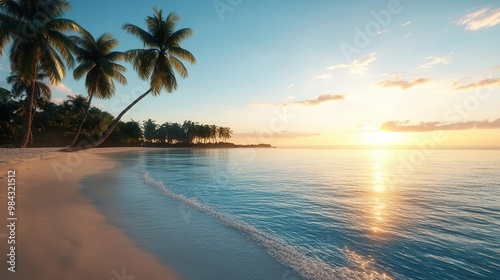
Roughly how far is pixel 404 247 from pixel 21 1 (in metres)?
26.0

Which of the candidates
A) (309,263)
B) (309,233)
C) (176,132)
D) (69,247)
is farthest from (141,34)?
(176,132)

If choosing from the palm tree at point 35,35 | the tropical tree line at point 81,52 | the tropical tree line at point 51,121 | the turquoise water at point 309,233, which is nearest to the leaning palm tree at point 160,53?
the tropical tree line at point 81,52

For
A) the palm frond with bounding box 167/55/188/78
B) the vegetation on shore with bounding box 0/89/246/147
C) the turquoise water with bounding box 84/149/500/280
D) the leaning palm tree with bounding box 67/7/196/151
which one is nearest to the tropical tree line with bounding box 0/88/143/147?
the vegetation on shore with bounding box 0/89/246/147

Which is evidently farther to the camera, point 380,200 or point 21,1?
point 21,1

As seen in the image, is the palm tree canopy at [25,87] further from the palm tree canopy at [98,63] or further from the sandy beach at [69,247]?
the sandy beach at [69,247]

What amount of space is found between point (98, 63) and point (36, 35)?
246 inches

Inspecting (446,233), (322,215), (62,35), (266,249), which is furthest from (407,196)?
(62,35)

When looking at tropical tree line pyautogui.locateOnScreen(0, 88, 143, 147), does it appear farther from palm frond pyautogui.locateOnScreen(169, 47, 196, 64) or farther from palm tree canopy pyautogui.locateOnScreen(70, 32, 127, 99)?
palm frond pyautogui.locateOnScreen(169, 47, 196, 64)

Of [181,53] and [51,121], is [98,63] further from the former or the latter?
[51,121]

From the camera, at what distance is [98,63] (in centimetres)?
2119

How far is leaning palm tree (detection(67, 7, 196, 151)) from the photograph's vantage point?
2098cm

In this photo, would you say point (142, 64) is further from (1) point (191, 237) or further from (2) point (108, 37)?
(1) point (191, 237)

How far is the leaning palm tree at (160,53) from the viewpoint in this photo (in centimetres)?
2098

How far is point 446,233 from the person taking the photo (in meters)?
6.31
